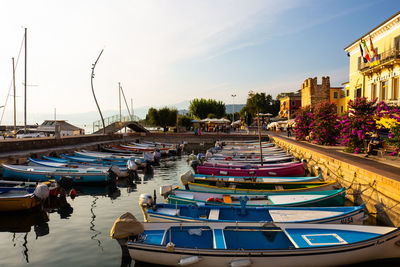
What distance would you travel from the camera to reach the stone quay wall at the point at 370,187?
963 centimetres

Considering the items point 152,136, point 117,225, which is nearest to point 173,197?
point 117,225

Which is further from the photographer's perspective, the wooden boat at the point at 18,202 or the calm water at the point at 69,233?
the wooden boat at the point at 18,202

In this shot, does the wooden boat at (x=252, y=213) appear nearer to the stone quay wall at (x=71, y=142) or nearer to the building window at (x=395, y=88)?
the stone quay wall at (x=71, y=142)

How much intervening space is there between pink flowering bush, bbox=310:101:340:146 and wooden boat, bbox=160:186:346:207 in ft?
47.9

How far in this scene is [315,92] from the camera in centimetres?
4459

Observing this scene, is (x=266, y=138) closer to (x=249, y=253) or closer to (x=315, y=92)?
(x=315, y=92)

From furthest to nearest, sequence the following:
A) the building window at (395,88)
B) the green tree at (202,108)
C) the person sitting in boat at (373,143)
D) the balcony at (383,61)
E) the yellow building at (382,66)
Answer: the green tree at (202,108) < the building window at (395,88) < the yellow building at (382,66) < the balcony at (383,61) < the person sitting in boat at (373,143)

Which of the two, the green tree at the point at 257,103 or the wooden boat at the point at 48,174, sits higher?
the green tree at the point at 257,103

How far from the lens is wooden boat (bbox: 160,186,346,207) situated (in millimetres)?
10430

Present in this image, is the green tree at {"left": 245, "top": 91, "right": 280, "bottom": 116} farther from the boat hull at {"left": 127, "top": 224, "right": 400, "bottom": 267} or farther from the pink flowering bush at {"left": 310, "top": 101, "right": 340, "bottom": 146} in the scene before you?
the boat hull at {"left": 127, "top": 224, "right": 400, "bottom": 267}

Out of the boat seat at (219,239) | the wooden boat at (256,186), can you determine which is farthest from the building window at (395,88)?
the boat seat at (219,239)

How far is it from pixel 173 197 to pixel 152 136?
37.7 m

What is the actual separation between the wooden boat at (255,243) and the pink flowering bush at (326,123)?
1839 cm

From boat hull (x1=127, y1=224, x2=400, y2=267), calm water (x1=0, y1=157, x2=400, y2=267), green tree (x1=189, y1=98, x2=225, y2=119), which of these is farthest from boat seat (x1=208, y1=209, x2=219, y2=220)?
green tree (x1=189, y1=98, x2=225, y2=119)
